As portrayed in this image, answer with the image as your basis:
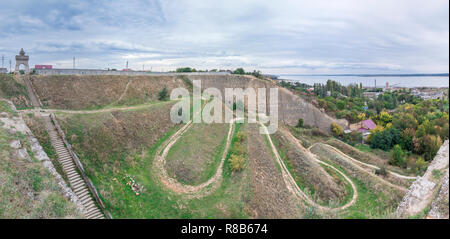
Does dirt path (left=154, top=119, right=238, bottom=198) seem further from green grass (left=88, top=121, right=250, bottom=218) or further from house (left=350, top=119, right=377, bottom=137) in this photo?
house (left=350, top=119, right=377, bottom=137)

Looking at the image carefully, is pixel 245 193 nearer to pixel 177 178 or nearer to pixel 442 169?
pixel 177 178

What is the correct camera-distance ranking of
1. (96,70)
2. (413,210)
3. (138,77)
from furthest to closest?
(138,77) → (96,70) → (413,210)

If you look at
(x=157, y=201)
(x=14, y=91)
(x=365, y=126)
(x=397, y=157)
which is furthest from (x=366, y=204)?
(x=14, y=91)

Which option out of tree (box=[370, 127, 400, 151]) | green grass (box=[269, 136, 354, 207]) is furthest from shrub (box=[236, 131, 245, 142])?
tree (box=[370, 127, 400, 151])

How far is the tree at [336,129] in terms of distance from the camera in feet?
154

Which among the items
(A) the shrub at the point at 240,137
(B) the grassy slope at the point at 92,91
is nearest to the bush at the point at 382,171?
(A) the shrub at the point at 240,137

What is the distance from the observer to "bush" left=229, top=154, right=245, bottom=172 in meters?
21.2

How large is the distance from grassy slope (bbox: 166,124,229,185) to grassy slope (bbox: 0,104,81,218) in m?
8.58

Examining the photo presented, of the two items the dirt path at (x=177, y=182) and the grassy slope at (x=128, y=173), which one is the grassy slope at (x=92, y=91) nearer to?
the grassy slope at (x=128, y=173)

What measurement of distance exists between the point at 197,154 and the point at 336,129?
36009 millimetres

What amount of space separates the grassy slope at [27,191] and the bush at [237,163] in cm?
1279

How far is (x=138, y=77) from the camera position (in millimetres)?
43562
